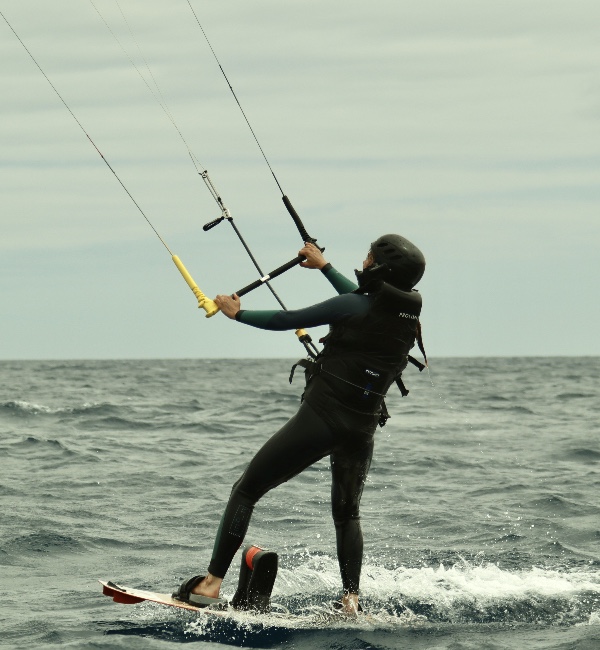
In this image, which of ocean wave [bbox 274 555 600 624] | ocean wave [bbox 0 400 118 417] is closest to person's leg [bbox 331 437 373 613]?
ocean wave [bbox 274 555 600 624]

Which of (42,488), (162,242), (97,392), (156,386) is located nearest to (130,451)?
(42,488)

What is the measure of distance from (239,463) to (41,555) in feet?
20.4

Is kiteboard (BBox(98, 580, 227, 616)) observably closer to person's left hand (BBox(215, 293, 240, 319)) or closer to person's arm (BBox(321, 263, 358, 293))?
person's left hand (BBox(215, 293, 240, 319))

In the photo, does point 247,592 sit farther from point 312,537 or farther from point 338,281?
point 312,537

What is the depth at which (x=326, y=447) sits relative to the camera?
718 centimetres

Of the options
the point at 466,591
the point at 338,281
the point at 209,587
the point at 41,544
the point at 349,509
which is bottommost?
the point at 41,544

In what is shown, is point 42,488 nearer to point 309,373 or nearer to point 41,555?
point 41,555

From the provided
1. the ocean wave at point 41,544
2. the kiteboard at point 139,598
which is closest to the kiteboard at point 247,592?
the kiteboard at point 139,598

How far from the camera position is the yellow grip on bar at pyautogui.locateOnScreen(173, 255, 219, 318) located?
6992 mm

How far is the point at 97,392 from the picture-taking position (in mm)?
36406

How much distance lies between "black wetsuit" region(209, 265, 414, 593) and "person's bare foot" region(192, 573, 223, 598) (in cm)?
4

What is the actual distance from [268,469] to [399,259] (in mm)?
1566

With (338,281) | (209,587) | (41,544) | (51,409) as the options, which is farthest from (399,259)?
(51,409)

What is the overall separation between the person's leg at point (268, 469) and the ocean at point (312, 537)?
0.39m
